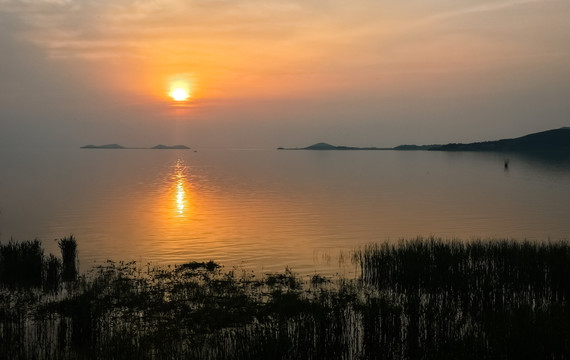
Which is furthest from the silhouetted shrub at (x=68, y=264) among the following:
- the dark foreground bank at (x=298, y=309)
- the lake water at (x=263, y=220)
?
the lake water at (x=263, y=220)

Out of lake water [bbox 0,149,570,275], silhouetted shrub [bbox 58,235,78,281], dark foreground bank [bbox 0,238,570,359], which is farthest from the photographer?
lake water [bbox 0,149,570,275]

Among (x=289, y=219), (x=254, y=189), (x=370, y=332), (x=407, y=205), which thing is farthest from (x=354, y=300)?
(x=254, y=189)

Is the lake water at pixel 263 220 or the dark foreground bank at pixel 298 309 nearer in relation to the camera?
the dark foreground bank at pixel 298 309

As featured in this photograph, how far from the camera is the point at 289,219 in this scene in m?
48.3

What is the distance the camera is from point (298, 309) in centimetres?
1742

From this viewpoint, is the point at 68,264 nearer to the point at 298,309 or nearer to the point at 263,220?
the point at 298,309

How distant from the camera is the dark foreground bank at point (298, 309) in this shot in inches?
527

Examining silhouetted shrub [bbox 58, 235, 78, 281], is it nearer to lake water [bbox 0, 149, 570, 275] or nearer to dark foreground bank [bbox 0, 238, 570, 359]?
dark foreground bank [bbox 0, 238, 570, 359]

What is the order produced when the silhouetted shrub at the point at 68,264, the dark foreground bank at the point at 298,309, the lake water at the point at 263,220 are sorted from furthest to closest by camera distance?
1. the lake water at the point at 263,220
2. the silhouetted shrub at the point at 68,264
3. the dark foreground bank at the point at 298,309

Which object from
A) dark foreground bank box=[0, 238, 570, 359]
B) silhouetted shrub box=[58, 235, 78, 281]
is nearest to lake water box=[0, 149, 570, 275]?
silhouetted shrub box=[58, 235, 78, 281]

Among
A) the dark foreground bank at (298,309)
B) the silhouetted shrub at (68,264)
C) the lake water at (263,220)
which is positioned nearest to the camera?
the dark foreground bank at (298,309)

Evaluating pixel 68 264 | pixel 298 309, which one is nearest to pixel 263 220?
pixel 68 264

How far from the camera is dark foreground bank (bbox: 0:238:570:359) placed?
13398mm

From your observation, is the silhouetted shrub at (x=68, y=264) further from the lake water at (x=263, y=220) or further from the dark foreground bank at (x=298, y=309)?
the lake water at (x=263, y=220)
